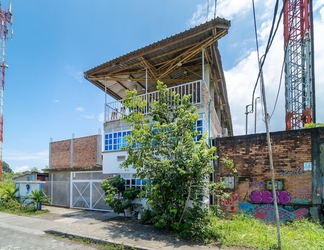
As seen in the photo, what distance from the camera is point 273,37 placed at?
17.7 feet

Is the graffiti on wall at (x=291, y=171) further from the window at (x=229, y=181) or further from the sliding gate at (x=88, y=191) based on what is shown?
the sliding gate at (x=88, y=191)

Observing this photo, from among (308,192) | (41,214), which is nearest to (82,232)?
(41,214)

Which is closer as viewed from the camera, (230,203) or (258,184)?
(258,184)

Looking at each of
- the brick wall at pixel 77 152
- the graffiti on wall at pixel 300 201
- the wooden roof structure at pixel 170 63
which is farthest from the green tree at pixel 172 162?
the brick wall at pixel 77 152

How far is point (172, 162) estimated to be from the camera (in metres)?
6.89

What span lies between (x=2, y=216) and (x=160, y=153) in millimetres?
9327

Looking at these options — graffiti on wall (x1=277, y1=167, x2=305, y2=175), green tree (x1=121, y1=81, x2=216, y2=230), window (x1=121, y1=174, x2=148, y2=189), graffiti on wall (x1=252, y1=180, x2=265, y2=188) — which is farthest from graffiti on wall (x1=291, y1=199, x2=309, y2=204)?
window (x1=121, y1=174, x2=148, y2=189)

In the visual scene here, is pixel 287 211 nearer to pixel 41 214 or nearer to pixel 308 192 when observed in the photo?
pixel 308 192

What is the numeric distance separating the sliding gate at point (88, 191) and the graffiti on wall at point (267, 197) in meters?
7.60

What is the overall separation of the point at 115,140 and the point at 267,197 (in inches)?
288

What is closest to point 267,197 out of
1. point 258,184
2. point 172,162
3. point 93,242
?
point 258,184

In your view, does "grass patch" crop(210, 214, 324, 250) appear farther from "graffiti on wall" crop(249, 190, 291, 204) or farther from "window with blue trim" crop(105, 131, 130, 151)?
"window with blue trim" crop(105, 131, 130, 151)

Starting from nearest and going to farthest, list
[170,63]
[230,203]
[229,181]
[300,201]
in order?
[300,201]
[230,203]
[229,181]
[170,63]

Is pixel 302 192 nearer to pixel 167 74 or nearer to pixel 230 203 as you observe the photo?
pixel 230 203
